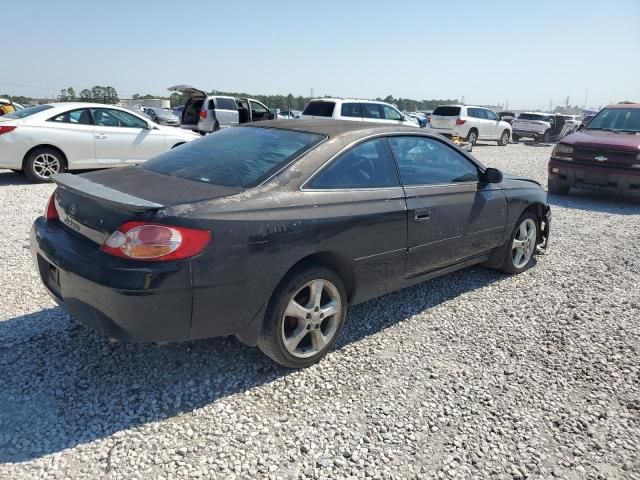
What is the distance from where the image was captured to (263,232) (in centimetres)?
268

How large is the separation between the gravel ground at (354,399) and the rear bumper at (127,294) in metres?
0.49

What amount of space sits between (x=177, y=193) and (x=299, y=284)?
0.88 m

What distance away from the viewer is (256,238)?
2652 mm

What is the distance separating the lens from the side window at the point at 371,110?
15039mm

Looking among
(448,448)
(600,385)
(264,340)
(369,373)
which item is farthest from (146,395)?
(600,385)

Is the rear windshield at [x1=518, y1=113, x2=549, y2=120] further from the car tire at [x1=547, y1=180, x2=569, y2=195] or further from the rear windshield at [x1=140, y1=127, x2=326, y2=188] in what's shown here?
the rear windshield at [x1=140, y1=127, x2=326, y2=188]

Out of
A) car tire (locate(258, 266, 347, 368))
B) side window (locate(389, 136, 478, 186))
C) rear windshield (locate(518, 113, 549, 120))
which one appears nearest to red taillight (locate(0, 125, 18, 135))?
side window (locate(389, 136, 478, 186))

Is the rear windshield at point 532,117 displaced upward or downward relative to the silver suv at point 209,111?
upward

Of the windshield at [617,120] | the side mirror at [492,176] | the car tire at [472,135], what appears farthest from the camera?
the car tire at [472,135]

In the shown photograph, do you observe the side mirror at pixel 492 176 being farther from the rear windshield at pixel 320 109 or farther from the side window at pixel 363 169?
the rear windshield at pixel 320 109

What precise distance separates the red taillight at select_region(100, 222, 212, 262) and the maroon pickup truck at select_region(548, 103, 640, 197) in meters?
8.60

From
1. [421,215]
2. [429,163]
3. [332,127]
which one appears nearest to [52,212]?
[332,127]

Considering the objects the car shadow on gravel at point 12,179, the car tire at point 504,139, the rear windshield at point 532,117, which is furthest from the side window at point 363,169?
the rear windshield at point 532,117

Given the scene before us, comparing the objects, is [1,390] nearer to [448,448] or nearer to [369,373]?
[369,373]
